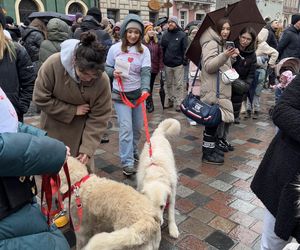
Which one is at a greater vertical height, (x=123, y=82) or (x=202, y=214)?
(x=123, y=82)

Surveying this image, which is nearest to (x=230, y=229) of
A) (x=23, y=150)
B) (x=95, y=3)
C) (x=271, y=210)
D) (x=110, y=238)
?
(x=271, y=210)

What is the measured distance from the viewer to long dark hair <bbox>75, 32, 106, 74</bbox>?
2.42m

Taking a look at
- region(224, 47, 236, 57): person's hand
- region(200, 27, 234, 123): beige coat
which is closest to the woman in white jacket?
region(200, 27, 234, 123): beige coat

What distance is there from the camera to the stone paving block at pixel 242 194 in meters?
3.71

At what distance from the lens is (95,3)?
25.3 meters

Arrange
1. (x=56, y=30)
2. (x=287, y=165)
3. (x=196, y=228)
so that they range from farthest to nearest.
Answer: (x=56, y=30) → (x=196, y=228) → (x=287, y=165)

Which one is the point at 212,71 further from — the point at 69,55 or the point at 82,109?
the point at 69,55

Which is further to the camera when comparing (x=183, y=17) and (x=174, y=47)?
(x=183, y=17)

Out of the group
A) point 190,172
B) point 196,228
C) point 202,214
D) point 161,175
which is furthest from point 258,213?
point 161,175

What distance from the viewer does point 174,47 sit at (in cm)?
734

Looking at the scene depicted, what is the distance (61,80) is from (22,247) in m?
1.72

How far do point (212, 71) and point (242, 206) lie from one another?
6.13 feet

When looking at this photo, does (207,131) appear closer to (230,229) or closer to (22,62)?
(230,229)

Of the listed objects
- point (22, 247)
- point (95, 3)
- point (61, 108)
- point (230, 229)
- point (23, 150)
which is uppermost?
point (95, 3)
